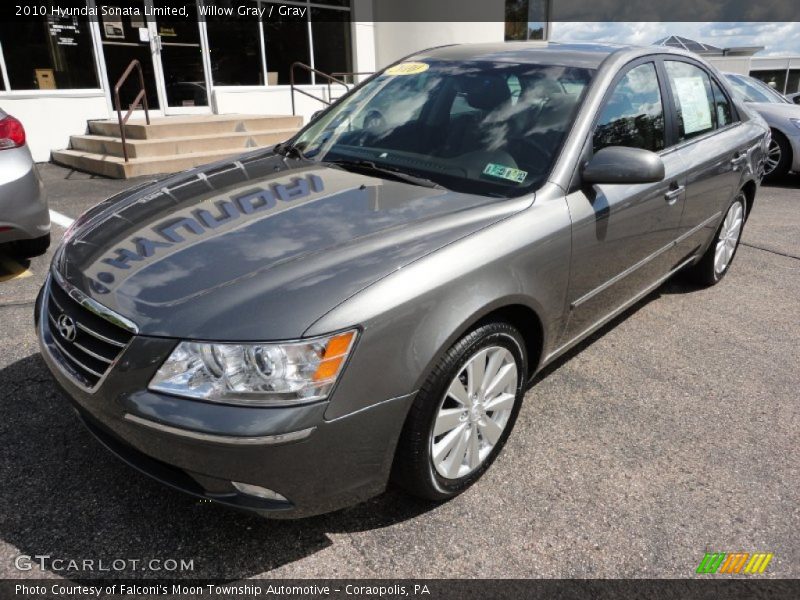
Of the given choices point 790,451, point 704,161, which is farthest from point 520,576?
point 704,161

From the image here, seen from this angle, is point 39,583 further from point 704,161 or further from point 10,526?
point 704,161

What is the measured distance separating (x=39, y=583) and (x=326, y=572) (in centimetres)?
92

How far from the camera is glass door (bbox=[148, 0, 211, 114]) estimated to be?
33.2 ft

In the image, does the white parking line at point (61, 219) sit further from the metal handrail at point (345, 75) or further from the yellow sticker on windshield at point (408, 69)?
the metal handrail at point (345, 75)

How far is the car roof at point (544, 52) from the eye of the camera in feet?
9.98

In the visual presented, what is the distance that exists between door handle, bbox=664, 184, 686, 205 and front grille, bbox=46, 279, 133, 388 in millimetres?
2756

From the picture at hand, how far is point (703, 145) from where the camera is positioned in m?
3.71

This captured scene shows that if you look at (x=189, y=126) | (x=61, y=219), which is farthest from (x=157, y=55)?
(x=61, y=219)

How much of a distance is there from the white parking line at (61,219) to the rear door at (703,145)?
540 centimetres

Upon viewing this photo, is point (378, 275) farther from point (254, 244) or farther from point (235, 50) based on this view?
point (235, 50)

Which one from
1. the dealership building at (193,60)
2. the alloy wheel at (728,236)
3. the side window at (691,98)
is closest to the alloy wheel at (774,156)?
the alloy wheel at (728,236)

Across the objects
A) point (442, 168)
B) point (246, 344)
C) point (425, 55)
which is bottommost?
point (246, 344)

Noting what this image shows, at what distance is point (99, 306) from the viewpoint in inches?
78.2

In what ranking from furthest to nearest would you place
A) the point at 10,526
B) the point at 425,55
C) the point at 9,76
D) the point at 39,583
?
the point at 9,76
the point at 425,55
the point at 10,526
the point at 39,583
